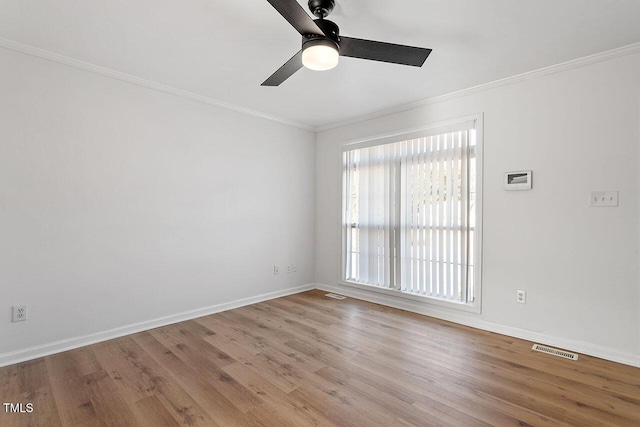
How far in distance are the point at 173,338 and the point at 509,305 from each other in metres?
3.24

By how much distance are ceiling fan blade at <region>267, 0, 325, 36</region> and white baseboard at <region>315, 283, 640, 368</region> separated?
3.04 m

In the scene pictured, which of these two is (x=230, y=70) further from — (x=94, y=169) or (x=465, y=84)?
(x=465, y=84)

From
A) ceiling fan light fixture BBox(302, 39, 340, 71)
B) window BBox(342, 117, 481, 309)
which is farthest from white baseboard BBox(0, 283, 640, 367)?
ceiling fan light fixture BBox(302, 39, 340, 71)

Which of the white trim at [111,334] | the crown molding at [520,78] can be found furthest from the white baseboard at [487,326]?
the crown molding at [520,78]

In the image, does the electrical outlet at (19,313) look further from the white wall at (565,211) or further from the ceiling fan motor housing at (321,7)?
the white wall at (565,211)

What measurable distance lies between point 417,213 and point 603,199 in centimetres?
163

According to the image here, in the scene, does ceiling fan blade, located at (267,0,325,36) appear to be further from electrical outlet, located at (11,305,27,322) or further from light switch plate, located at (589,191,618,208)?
electrical outlet, located at (11,305,27,322)

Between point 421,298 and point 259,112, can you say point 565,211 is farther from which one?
point 259,112

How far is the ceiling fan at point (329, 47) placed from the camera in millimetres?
1738

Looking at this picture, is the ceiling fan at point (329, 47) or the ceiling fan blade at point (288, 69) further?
the ceiling fan blade at point (288, 69)

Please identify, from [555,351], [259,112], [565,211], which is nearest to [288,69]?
[259,112]

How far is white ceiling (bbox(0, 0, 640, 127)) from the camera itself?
1972mm

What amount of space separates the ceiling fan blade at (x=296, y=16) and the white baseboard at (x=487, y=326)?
3041 mm

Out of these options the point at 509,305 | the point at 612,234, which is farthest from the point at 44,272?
the point at 612,234
